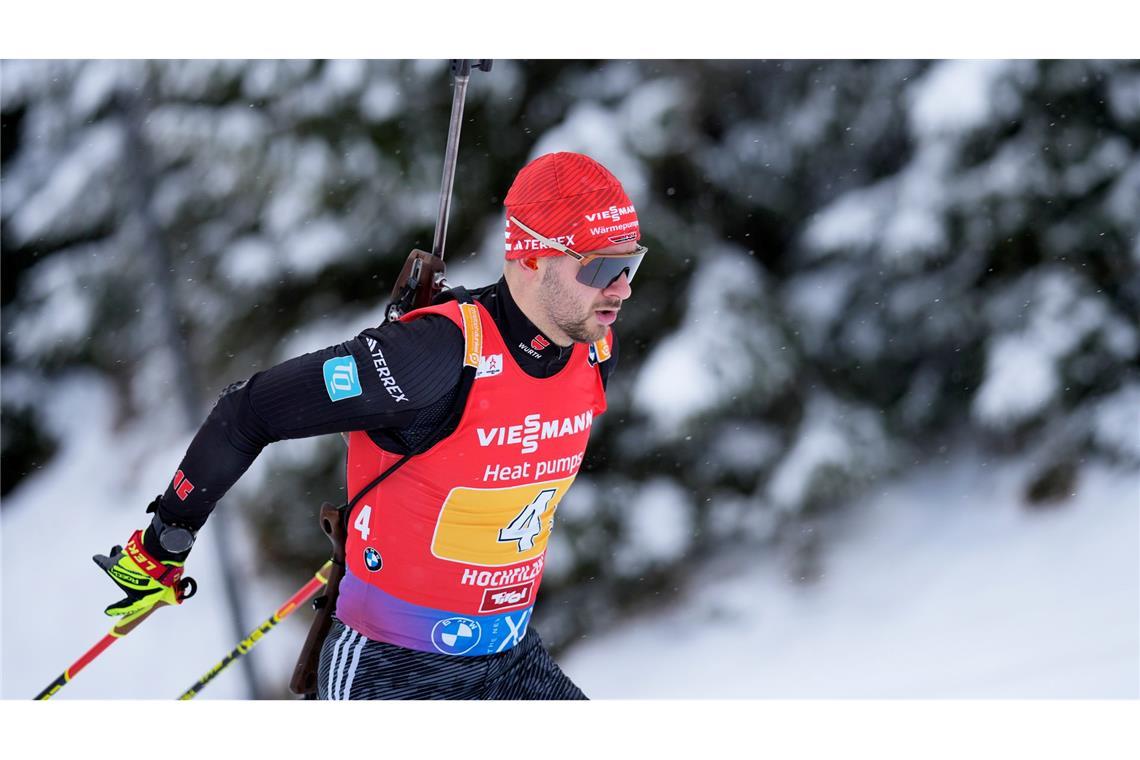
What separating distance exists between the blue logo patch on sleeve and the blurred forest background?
443 centimetres

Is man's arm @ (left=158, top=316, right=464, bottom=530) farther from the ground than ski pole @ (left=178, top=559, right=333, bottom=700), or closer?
farther from the ground

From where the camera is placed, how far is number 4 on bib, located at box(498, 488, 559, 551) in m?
2.62

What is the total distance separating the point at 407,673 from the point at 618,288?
3.68ft

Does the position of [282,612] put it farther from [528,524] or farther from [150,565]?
[528,524]

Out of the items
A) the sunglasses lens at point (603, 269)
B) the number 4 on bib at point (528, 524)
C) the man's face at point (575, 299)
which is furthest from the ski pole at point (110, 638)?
the sunglasses lens at point (603, 269)

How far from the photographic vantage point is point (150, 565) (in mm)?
2559

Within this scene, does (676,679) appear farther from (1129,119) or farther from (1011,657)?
(1129,119)

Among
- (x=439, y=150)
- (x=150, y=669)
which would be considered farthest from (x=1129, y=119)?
(x=150, y=669)

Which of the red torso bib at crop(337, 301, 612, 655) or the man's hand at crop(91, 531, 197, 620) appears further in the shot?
the man's hand at crop(91, 531, 197, 620)

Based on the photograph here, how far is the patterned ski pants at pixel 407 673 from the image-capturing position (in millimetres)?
2615

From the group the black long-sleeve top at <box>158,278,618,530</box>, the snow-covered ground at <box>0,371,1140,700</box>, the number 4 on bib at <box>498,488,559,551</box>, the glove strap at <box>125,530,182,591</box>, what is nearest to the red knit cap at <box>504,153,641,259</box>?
the black long-sleeve top at <box>158,278,618,530</box>

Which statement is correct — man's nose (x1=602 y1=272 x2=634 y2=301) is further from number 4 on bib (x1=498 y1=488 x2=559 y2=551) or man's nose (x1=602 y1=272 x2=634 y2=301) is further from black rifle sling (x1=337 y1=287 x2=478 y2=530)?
number 4 on bib (x1=498 y1=488 x2=559 y2=551)

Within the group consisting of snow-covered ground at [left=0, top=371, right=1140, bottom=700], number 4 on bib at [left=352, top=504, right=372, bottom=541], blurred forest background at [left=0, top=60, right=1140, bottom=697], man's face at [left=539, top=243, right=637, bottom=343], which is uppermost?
blurred forest background at [left=0, top=60, right=1140, bottom=697]

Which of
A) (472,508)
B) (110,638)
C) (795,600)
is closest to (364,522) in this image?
(472,508)
